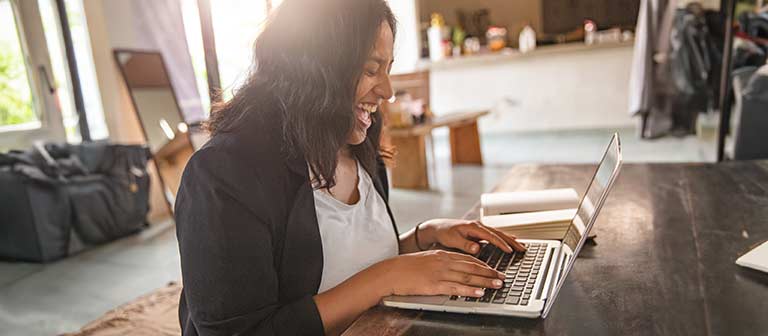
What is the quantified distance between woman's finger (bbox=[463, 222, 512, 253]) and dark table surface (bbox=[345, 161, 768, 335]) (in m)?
0.11

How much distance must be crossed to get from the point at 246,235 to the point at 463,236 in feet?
1.37

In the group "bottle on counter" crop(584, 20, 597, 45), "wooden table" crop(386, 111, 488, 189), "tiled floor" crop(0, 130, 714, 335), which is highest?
"bottle on counter" crop(584, 20, 597, 45)

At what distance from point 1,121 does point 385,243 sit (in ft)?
10.5

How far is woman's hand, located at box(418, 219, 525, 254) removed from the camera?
0.88 meters

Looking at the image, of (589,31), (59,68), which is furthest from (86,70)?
(589,31)

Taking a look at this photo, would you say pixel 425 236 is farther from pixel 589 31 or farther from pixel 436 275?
pixel 589 31

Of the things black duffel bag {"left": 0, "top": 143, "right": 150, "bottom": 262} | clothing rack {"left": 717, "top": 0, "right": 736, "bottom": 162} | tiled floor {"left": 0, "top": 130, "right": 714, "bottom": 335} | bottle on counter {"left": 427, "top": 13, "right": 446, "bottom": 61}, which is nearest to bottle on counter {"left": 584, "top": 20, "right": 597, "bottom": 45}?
tiled floor {"left": 0, "top": 130, "right": 714, "bottom": 335}

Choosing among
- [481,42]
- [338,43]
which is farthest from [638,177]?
[481,42]

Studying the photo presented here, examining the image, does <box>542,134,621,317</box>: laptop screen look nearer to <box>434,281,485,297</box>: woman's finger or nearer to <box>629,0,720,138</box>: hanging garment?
<box>434,281,485,297</box>: woman's finger

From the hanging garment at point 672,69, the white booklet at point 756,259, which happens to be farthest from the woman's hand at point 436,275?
the hanging garment at point 672,69

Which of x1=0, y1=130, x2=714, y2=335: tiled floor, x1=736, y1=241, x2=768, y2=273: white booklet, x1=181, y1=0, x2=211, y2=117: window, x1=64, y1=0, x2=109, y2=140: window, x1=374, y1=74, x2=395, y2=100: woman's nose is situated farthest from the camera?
x1=181, y1=0, x2=211, y2=117: window

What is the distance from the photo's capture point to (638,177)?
1.38 metres

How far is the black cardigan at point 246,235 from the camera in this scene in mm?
679

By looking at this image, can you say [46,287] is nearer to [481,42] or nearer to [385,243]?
[385,243]
